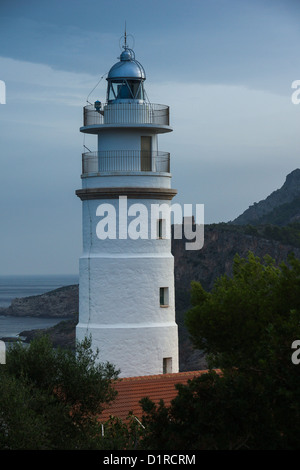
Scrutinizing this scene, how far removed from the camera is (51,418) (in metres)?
15.3

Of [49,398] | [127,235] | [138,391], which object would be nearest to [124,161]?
[127,235]

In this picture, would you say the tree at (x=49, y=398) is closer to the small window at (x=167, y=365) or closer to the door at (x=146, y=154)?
the small window at (x=167, y=365)

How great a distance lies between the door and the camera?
2402cm

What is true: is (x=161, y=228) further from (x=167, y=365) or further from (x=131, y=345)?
(x=167, y=365)

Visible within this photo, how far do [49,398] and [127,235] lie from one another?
841cm

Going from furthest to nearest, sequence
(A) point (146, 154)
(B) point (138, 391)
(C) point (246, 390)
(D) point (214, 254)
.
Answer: (D) point (214, 254) < (A) point (146, 154) < (B) point (138, 391) < (C) point (246, 390)

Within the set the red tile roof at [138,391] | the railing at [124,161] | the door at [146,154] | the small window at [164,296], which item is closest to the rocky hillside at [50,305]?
the railing at [124,161]

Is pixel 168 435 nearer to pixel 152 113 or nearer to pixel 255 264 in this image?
pixel 255 264

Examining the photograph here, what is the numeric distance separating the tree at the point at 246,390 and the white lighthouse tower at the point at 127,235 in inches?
257

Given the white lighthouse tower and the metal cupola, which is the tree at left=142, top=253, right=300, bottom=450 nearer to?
the white lighthouse tower

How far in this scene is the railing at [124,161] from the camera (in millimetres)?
23781

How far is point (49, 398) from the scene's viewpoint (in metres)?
15.6

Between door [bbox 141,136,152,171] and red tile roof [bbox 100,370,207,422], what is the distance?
210 inches
